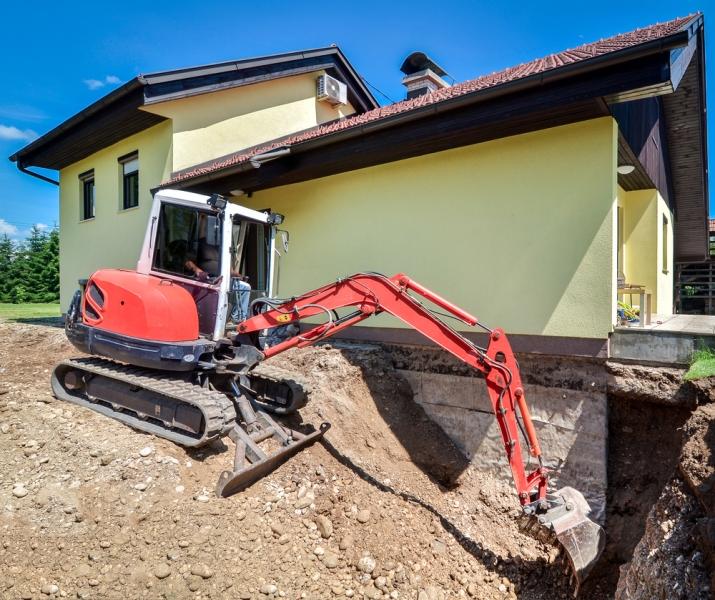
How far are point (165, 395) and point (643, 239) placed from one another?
7906 mm

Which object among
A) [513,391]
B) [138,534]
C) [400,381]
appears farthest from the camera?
[400,381]

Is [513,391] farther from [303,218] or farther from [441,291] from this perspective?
[303,218]

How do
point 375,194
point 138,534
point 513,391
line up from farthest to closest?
1. point 375,194
2. point 513,391
3. point 138,534

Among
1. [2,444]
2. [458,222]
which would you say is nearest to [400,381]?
[458,222]

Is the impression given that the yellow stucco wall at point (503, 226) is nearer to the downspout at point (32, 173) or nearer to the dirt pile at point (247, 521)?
the dirt pile at point (247, 521)

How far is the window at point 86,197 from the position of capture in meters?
11.6

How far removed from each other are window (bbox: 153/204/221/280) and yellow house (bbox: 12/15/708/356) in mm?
2247

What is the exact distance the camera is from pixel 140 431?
4.52 meters

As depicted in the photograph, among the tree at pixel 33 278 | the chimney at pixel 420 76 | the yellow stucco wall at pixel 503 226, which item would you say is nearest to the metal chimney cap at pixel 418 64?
the chimney at pixel 420 76

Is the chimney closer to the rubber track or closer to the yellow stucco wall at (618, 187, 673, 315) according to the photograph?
the yellow stucco wall at (618, 187, 673, 315)

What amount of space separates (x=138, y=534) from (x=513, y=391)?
2.97m

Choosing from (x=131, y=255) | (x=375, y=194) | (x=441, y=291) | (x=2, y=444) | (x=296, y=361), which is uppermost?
(x=375, y=194)

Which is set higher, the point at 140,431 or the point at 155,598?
the point at 140,431

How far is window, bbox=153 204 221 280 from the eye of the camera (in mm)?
4656
